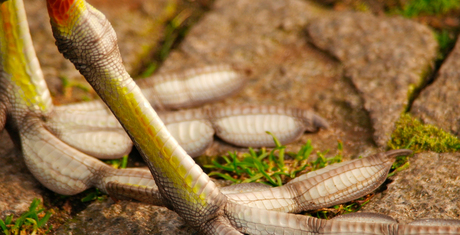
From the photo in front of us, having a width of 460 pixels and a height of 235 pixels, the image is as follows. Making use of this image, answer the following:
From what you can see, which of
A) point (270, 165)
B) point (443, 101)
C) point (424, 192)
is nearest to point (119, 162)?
point (270, 165)

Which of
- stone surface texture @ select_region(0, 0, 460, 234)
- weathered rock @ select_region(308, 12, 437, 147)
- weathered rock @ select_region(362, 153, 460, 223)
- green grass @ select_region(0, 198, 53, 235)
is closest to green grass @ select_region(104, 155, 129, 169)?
stone surface texture @ select_region(0, 0, 460, 234)

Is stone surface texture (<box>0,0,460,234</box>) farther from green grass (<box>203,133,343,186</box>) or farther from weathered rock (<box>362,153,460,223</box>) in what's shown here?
green grass (<box>203,133,343,186</box>)

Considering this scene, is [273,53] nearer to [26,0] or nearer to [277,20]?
[277,20]

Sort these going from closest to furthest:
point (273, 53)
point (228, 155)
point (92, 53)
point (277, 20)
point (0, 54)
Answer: point (92, 53) → point (0, 54) → point (228, 155) → point (273, 53) → point (277, 20)

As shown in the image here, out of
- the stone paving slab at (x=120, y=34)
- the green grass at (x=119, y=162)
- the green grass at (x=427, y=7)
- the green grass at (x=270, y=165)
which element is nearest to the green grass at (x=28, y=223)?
the green grass at (x=119, y=162)

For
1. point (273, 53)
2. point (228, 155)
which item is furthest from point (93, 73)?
point (273, 53)

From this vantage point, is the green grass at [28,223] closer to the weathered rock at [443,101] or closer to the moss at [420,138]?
the moss at [420,138]

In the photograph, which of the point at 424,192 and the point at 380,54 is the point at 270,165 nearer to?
the point at 424,192
